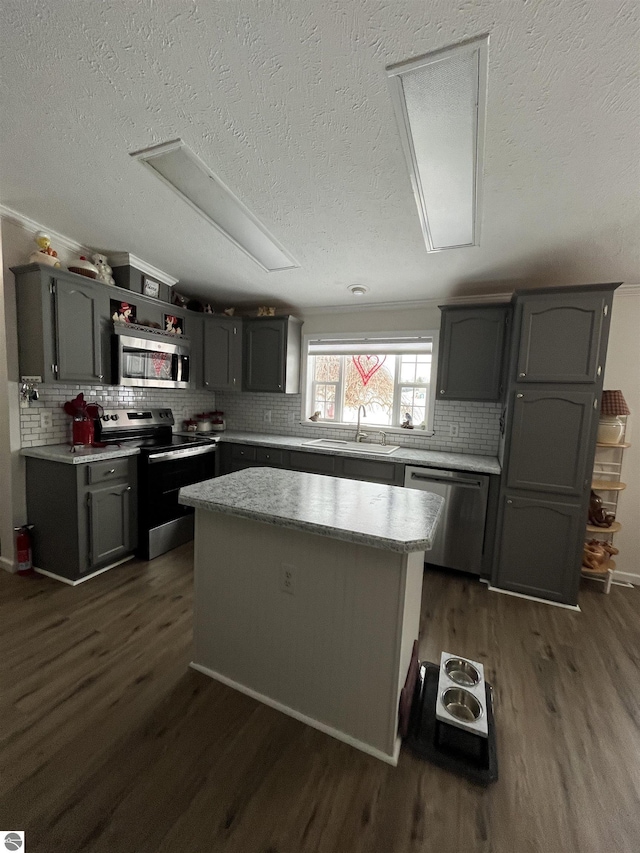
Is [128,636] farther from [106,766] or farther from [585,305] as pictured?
[585,305]

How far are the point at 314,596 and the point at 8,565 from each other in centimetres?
265

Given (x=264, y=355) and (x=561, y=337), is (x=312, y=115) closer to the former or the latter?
(x=561, y=337)

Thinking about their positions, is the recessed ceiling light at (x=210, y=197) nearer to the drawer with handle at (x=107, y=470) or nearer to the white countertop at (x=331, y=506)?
the white countertop at (x=331, y=506)

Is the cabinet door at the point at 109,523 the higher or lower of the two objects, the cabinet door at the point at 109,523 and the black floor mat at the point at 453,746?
the higher

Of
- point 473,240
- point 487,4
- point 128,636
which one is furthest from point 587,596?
point 487,4

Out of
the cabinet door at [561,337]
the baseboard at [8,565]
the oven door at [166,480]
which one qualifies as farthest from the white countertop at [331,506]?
the baseboard at [8,565]

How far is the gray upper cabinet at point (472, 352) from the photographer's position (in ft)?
9.81

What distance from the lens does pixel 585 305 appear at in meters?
2.33

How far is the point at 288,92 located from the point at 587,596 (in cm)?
367

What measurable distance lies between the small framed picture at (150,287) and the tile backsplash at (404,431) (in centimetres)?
158

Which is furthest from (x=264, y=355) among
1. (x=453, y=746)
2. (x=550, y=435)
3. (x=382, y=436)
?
(x=453, y=746)

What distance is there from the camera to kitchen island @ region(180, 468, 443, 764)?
133 cm

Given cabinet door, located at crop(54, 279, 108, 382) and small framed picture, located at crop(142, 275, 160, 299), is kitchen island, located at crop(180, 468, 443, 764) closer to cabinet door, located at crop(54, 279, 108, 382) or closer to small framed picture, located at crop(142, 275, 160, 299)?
cabinet door, located at crop(54, 279, 108, 382)

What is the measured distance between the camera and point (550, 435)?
2.49 metres
